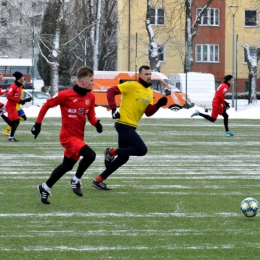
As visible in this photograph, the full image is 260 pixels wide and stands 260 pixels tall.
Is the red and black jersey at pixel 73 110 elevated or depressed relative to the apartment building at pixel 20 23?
depressed

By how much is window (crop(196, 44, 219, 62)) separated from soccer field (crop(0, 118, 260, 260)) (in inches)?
1773

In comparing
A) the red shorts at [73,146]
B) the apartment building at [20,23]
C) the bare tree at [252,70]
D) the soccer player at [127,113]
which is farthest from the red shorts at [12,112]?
the apartment building at [20,23]

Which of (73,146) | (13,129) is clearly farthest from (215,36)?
(73,146)

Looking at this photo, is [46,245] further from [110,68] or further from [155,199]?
[110,68]

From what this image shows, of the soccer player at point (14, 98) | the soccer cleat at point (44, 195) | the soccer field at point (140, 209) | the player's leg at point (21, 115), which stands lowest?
the soccer field at point (140, 209)

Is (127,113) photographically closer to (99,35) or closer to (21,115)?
(21,115)

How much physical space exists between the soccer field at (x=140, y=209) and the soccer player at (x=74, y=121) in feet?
1.40

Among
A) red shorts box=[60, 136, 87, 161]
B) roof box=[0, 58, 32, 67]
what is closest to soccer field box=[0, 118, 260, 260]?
red shorts box=[60, 136, 87, 161]

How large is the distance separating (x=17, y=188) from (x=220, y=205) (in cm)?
329

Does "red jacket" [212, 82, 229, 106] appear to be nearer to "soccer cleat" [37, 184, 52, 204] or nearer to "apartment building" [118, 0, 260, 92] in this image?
"soccer cleat" [37, 184, 52, 204]

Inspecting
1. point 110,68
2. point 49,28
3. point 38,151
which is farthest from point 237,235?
point 110,68

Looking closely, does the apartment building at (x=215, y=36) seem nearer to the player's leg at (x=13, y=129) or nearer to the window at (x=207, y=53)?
the window at (x=207, y=53)

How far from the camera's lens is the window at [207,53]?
63.1 metres

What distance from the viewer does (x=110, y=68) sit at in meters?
70.8
